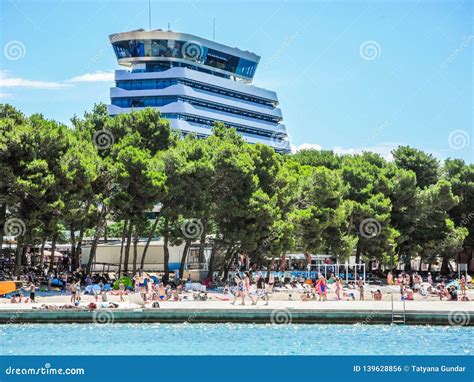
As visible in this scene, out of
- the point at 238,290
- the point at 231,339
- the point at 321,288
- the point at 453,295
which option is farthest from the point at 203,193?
the point at 231,339

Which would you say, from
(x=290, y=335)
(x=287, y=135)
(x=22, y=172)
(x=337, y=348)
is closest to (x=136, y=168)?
(x=22, y=172)

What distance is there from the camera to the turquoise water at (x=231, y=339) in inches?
1032

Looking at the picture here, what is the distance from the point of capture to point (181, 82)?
10831 cm

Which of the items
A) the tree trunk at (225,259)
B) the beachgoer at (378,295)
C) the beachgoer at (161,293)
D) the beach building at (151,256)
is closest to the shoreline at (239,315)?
the beachgoer at (161,293)

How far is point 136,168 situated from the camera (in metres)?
42.0

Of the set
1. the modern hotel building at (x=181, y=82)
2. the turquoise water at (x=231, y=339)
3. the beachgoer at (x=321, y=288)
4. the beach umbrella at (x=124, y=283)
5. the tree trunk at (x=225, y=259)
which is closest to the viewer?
the turquoise water at (x=231, y=339)

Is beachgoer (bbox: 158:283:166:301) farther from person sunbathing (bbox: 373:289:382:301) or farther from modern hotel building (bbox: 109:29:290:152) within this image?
modern hotel building (bbox: 109:29:290:152)

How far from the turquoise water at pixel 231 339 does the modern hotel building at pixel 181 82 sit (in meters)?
73.2

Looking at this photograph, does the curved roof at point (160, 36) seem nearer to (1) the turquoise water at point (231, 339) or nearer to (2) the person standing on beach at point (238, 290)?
(2) the person standing on beach at point (238, 290)

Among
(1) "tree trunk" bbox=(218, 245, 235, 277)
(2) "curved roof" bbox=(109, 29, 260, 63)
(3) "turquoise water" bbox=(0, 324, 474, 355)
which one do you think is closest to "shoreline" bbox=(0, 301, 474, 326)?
(3) "turquoise water" bbox=(0, 324, 474, 355)

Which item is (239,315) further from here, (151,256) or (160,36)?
(160,36)
